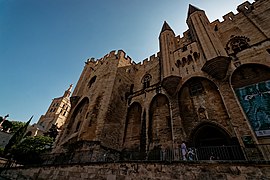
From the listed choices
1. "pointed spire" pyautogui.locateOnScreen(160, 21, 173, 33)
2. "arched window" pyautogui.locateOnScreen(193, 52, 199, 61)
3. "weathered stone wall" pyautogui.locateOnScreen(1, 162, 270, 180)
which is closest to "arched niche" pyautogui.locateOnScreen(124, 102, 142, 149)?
"weathered stone wall" pyautogui.locateOnScreen(1, 162, 270, 180)

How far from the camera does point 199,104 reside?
37.0 feet

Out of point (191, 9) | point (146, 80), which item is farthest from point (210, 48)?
point (146, 80)

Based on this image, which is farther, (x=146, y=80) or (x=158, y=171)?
(x=146, y=80)

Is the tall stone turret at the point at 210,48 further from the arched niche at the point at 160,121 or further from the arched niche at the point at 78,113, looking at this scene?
the arched niche at the point at 78,113

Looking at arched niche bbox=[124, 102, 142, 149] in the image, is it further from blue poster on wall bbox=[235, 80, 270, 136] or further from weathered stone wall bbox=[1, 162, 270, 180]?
blue poster on wall bbox=[235, 80, 270, 136]

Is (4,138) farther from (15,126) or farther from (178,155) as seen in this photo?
(178,155)

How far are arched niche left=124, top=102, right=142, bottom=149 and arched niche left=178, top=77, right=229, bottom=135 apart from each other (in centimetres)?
498

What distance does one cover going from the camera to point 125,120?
615 inches

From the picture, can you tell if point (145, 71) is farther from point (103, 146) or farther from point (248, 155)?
point (248, 155)

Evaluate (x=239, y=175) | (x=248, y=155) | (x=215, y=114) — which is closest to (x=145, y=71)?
(x=215, y=114)

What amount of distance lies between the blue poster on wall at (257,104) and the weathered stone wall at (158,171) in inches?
190

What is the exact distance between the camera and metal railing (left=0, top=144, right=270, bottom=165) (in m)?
7.39

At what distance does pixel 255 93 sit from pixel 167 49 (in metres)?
9.86

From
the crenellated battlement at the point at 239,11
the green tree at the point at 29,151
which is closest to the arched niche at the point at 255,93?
the crenellated battlement at the point at 239,11
